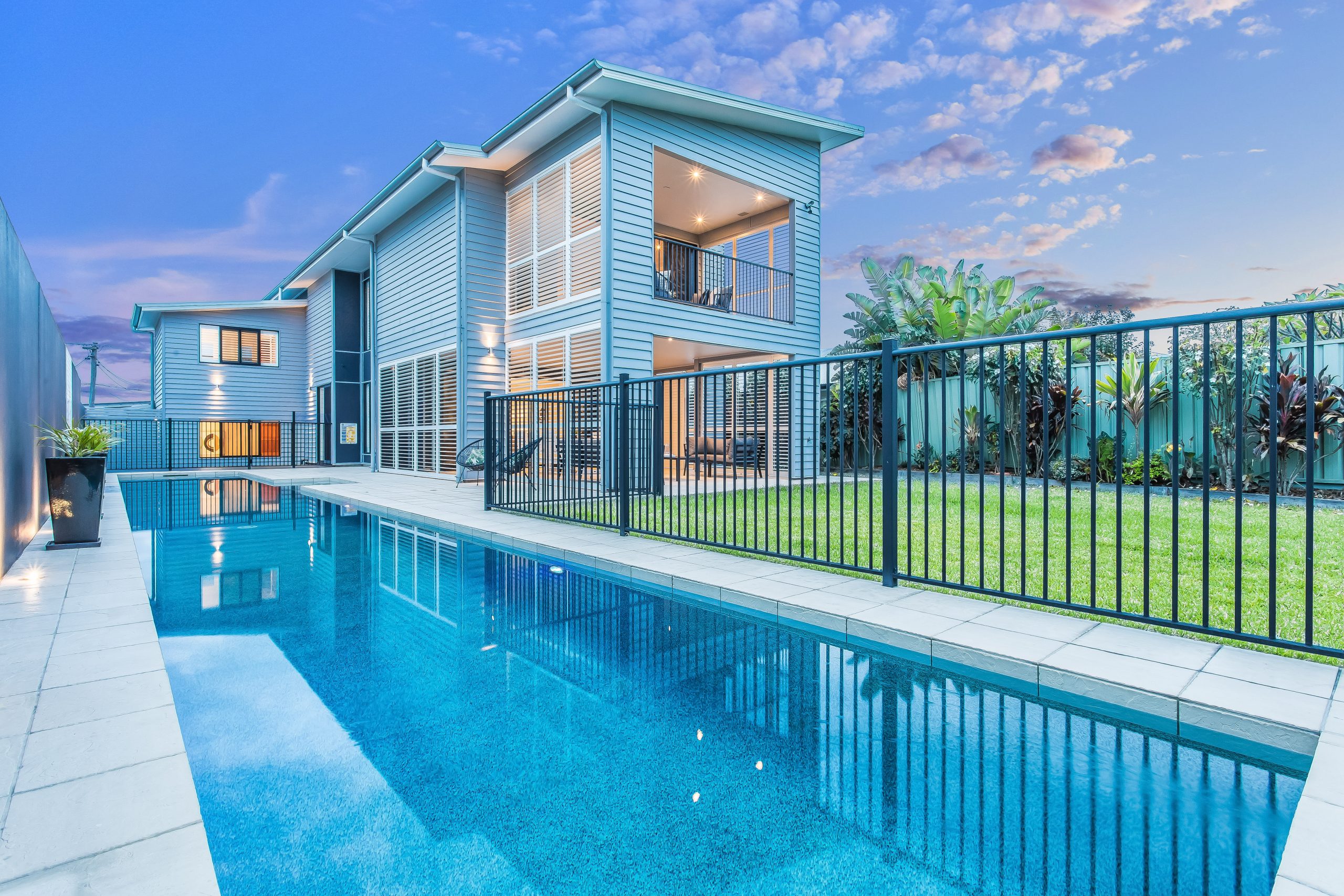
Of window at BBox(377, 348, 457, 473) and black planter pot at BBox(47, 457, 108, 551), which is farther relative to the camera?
window at BBox(377, 348, 457, 473)

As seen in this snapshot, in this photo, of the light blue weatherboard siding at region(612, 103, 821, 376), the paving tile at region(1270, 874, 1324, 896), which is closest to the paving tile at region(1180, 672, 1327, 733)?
the paving tile at region(1270, 874, 1324, 896)

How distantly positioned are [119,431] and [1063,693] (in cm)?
2496

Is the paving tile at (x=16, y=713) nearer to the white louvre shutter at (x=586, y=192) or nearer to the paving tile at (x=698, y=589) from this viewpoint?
the paving tile at (x=698, y=589)

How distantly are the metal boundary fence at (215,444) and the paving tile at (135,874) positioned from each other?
2052 centimetres

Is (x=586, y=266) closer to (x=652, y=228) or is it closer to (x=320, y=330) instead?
(x=652, y=228)

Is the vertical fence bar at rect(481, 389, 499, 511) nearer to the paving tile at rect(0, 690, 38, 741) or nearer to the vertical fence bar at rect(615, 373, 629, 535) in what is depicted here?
the vertical fence bar at rect(615, 373, 629, 535)

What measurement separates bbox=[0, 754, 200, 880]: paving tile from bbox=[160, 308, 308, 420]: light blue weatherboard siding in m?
23.0

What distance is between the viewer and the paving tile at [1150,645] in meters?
2.71

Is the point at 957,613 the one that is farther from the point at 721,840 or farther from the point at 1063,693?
the point at 721,840

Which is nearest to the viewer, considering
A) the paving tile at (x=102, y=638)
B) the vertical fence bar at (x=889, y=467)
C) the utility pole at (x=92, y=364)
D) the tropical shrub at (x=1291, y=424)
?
the paving tile at (x=102, y=638)

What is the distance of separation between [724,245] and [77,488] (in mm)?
12536

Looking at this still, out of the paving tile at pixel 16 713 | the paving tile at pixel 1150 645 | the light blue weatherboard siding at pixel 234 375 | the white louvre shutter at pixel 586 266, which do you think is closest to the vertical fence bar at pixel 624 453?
the paving tile at pixel 1150 645

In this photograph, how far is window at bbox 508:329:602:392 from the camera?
10445 millimetres

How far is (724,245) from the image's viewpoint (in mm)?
15016
